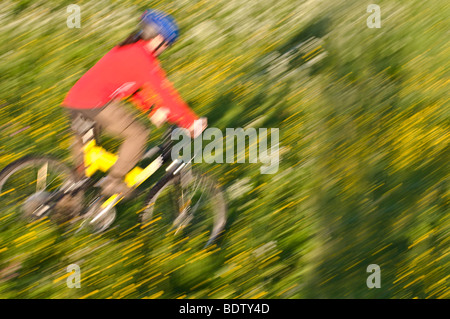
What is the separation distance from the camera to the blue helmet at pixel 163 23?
4.06m

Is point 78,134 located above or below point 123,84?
below

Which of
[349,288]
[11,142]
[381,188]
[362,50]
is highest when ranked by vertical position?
[362,50]

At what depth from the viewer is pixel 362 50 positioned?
14.5ft

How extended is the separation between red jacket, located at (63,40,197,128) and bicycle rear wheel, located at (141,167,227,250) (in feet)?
1.45

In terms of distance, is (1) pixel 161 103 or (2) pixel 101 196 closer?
(1) pixel 161 103

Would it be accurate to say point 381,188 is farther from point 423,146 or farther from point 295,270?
point 295,270

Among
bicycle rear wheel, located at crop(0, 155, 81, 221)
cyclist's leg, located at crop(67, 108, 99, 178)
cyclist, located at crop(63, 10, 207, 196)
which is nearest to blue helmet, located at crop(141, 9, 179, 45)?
cyclist, located at crop(63, 10, 207, 196)

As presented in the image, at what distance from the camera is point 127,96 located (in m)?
4.00

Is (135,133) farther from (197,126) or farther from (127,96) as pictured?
(197,126)

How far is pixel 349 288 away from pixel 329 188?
64cm

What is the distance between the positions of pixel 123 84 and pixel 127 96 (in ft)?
0.28

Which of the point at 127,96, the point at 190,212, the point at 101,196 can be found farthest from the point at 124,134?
→ the point at 190,212

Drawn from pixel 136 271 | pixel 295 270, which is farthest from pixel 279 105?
pixel 136 271

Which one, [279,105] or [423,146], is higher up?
[279,105]
